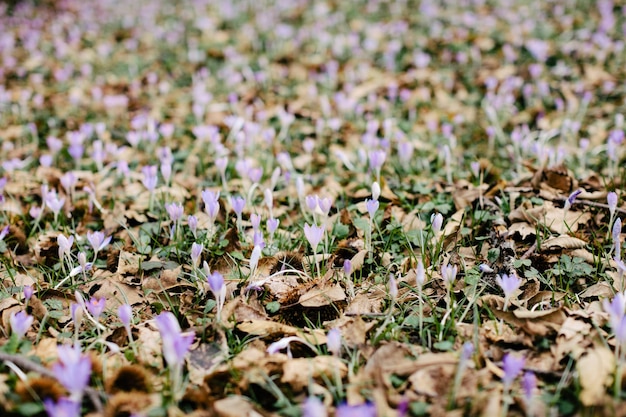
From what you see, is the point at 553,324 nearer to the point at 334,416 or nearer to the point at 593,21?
the point at 334,416

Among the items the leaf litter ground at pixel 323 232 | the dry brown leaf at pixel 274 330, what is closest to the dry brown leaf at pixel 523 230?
the leaf litter ground at pixel 323 232

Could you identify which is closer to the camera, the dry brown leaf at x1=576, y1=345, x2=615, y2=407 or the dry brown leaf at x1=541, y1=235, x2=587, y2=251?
the dry brown leaf at x1=576, y1=345, x2=615, y2=407

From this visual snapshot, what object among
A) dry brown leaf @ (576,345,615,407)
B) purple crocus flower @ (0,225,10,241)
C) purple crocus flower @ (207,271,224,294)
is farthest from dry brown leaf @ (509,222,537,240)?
purple crocus flower @ (0,225,10,241)

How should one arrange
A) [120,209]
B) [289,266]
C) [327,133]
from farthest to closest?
[327,133]
[120,209]
[289,266]

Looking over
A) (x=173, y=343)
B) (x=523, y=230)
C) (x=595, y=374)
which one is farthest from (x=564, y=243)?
(x=173, y=343)

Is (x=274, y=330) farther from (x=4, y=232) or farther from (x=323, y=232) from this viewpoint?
(x=4, y=232)

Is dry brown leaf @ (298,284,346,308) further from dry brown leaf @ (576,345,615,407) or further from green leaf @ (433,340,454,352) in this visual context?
dry brown leaf @ (576,345,615,407)

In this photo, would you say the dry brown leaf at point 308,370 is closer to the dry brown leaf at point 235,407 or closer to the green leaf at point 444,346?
the dry brown leaf at point 235,407

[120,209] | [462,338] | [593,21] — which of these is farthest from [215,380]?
[593,21]

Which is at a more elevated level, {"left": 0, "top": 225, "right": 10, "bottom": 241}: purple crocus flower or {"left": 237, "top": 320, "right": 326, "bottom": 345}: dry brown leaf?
{"left": 0, "top": 225, "right": 10, "bottom": 241}: purple crocus flower
